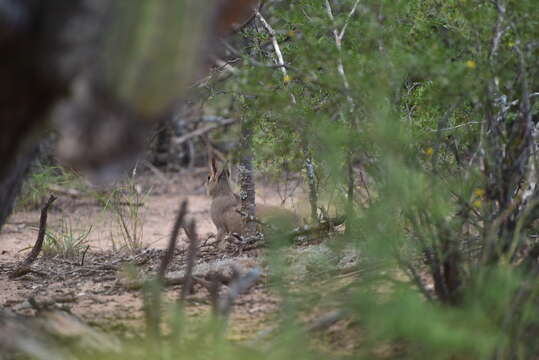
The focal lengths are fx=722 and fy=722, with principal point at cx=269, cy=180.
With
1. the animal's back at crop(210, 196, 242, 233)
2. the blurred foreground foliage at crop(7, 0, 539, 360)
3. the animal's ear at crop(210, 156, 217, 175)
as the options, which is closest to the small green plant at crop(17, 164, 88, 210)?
the animal's ear at crop(210, 156, 217, 175)

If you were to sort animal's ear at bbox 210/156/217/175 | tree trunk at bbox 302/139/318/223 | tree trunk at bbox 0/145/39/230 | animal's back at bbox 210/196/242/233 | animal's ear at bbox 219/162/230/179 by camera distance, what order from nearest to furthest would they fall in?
tree trunk at bbox 0/145/39/230 → tree trunk at bbox 302/139/318/223 → animal's back at bbox 210/196/242/233 → animal's ear at bbox 219/162/230/179 → animal's ear at bbox 210/156/217/175

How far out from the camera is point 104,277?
14.4ft

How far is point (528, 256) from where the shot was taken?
2.76 m

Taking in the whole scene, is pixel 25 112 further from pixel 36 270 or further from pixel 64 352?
pixel 36 270

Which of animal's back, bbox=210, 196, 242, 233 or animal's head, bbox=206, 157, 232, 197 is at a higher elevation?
animal's head, bbox=206, 157, 232, 197

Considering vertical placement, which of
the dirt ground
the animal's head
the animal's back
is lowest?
the dirt ground

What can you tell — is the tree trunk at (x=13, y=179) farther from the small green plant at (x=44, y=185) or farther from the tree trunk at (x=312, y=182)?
the small green plant at (x=44, y=185)

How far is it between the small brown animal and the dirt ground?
15 centimetres

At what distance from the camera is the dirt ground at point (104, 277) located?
3.33 meters

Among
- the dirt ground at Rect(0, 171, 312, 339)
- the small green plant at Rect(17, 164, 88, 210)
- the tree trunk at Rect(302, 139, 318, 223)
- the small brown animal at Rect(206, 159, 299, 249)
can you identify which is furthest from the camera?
the small green plant at Rect(17, 164, 88, 210)

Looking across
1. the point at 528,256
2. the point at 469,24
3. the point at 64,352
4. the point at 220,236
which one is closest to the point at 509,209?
the point at 528,256

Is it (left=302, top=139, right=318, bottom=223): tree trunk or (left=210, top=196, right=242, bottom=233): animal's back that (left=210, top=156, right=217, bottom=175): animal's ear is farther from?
(left=302, top=139, right=318, bottom=223): tree trunk

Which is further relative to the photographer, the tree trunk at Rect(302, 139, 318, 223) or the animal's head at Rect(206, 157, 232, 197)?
the animal's head at Rect(206, 157, 232, 197)

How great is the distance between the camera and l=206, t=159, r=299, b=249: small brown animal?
5279 millimetres
